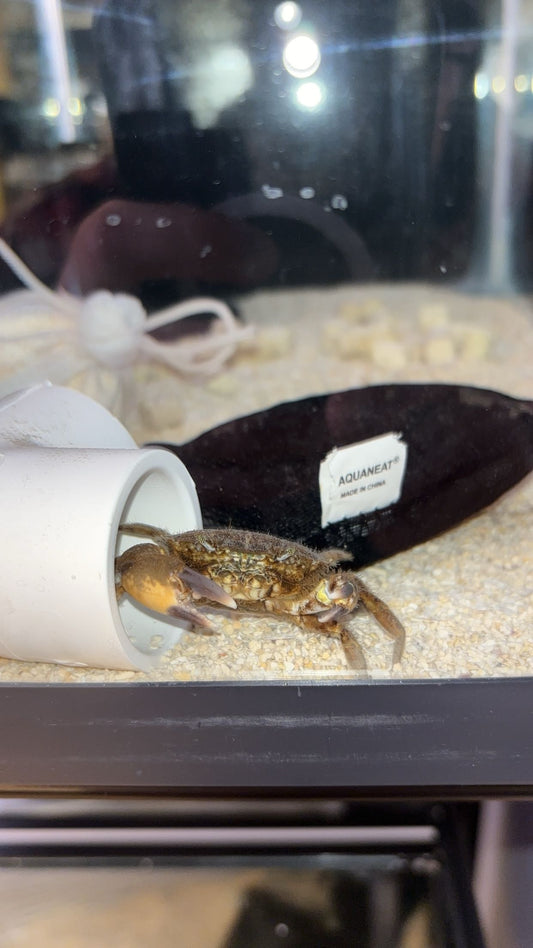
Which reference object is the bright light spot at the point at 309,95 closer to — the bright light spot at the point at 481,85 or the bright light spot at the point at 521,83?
the bright light spot at the point at 481,85

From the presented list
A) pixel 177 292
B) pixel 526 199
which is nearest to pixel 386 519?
pixel 177 292

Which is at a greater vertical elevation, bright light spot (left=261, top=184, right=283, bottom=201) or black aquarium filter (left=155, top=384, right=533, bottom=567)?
bright light spot (left=261, top=184, right=283, bottom=201)

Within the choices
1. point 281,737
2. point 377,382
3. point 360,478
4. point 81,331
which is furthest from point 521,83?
point 281,737

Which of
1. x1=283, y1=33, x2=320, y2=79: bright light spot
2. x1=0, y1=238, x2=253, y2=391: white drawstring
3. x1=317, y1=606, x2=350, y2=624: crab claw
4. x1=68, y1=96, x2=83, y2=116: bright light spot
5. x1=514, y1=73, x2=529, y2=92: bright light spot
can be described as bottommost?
x1=317, y1=606, x2=350, y2=624: crab claw

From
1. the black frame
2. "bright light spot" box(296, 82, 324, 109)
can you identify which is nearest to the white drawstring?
"bright light spot" box(296, 82, 324, 109)

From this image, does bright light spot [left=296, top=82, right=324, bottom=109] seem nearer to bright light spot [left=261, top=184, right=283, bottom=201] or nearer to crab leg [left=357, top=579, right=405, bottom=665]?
bright light spot [left=261, top=184, right=283, bottom=201]

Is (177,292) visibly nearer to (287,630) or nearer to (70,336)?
(70,336)

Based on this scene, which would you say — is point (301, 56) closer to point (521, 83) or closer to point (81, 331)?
point (521, 83)
